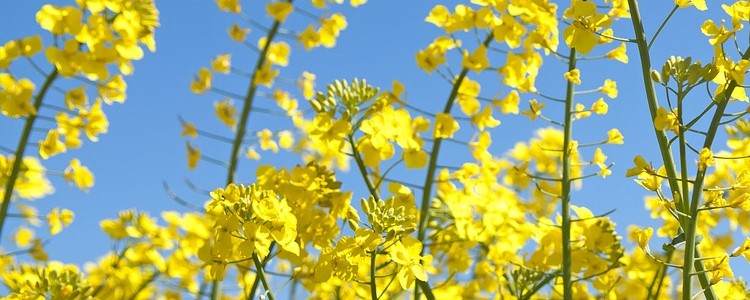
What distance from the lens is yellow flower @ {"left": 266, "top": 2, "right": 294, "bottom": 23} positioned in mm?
3875

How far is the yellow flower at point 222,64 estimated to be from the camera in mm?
4141

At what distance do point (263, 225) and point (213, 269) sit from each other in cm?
22

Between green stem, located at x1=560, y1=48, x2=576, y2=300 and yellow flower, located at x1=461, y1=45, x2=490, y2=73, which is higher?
yellow flower, located at x1=461, y1=45, x2=490, y2=73

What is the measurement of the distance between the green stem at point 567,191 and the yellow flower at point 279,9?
1.93 metres

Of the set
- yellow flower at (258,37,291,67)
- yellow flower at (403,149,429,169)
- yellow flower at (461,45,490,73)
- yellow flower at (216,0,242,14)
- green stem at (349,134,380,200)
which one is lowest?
green stem at (349,134,380,200)

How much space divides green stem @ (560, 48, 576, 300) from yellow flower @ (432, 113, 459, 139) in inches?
14.5

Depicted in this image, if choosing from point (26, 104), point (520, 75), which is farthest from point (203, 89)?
point (520, 75)

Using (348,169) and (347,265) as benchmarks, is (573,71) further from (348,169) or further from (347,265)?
(348,169)

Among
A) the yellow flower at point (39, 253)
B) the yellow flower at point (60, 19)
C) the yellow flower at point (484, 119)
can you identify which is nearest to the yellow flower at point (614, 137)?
the yellow flower at point (484, 119)

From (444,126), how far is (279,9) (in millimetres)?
1685

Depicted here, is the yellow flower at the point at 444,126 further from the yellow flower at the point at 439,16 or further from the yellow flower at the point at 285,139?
the yellow flower at the point at 285,139

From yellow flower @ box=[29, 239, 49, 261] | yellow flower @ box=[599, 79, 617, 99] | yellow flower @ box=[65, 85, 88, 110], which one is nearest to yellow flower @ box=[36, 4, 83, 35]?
yellow flower @ box=[65, 85, 88, 110]

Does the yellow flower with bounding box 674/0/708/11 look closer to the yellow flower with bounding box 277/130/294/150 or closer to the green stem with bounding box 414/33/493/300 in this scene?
the green stem with bounding box 414/33/493/300

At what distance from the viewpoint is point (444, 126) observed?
247cm
